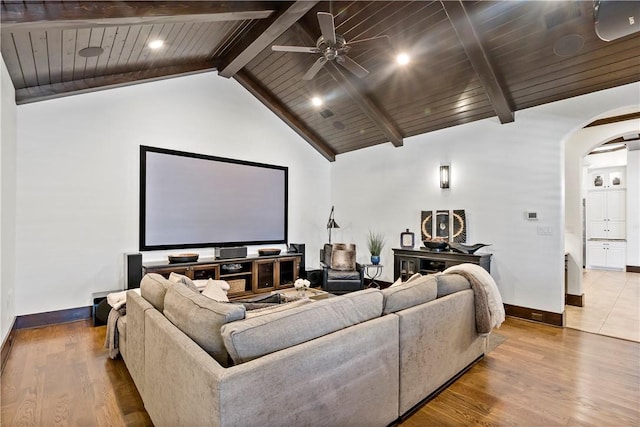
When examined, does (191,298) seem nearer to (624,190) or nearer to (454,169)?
(454,169)

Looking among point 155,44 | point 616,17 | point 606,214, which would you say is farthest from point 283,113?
point 606,214

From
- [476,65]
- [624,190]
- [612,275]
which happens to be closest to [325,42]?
[476,65]

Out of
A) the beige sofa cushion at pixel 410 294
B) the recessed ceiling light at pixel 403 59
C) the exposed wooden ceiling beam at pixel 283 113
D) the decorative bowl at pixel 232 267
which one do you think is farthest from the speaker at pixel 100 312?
the recessed ceiling light at pixel 403 59

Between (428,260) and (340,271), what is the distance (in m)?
1.41

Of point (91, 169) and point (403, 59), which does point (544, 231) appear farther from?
point (91, 169)

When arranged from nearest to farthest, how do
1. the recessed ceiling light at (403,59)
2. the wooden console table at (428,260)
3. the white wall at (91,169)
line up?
A: 1. the white wall at (91,169)
2. the recessed ceiling light at (403,59)
3. the wooden console table at (428,260)

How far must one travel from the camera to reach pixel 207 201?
5.01 meters

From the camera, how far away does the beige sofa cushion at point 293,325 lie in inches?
53.2

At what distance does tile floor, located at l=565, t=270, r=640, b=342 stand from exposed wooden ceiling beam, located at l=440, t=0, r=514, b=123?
277 cm

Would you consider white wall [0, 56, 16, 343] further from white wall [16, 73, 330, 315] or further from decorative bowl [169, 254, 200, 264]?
decorative bowl [169, 254, 200, 264]

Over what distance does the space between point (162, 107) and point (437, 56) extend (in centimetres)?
389

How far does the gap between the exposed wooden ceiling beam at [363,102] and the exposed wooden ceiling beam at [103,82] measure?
181cm

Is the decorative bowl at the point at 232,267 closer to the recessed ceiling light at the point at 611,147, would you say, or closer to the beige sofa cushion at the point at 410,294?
the beige sofa cushion at the point at 410,294

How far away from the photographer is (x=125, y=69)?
4066 mm
